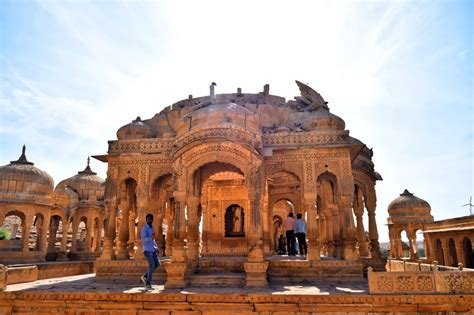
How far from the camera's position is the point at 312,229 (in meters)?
10.8

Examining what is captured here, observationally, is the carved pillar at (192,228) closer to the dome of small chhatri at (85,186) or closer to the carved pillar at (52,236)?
the dome of small chhatri at (85,186)

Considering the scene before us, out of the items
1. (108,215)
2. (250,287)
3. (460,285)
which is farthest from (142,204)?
(460,285)

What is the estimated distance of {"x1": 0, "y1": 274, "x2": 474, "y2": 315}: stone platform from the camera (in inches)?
283

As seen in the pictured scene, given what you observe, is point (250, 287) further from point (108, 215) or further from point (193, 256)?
point (108, 215)

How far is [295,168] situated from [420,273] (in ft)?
16.3

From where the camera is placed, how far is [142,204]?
11961 mm

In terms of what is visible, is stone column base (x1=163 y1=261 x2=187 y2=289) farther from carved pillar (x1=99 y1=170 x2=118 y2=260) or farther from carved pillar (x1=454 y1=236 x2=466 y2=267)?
carved pillar (x1=454 y1=236 x2=466 y2=267)

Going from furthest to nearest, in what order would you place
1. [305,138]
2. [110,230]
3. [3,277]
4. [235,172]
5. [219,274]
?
[235,172], [110,230], [305,138], [219,274], [3,277]

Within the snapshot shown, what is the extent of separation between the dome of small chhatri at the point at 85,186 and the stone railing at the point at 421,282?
65.7 ft

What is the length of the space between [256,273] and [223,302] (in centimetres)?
170

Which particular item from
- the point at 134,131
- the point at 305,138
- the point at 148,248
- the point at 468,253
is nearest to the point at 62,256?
the point at 134,131

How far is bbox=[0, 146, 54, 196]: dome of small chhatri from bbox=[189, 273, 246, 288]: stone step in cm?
1357

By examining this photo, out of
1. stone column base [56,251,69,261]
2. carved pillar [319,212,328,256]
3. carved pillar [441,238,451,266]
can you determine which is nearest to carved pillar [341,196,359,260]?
carved pillar [319,212,328,256]

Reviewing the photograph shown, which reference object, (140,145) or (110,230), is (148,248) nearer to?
(110,230)
